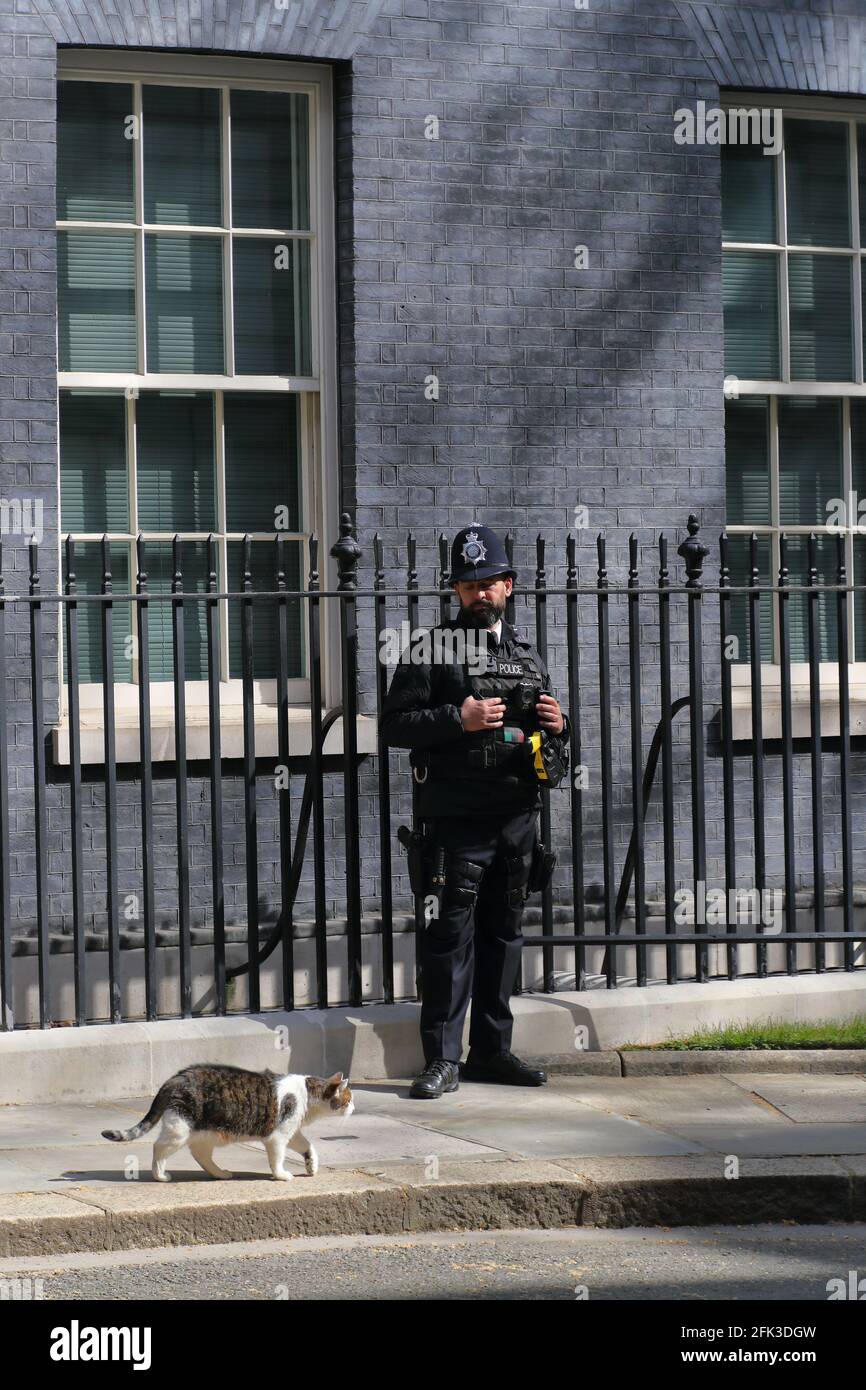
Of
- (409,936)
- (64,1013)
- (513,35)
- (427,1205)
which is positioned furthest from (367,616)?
(427,1205)

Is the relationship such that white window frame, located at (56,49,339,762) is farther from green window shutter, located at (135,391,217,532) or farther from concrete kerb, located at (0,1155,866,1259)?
concrete kerb, located at (0,1155,866,1259)

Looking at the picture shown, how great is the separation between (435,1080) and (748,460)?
4.00 metres

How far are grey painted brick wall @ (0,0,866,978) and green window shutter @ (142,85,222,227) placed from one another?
11.7 inches

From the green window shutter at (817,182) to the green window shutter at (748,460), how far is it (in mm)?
912

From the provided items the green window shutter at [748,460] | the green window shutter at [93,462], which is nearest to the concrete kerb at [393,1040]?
the green window shutter at [93,462]

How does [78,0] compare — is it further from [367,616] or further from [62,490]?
[367,616]

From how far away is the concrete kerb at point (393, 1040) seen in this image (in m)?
6.95

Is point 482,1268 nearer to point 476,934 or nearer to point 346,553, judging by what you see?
point 476,934

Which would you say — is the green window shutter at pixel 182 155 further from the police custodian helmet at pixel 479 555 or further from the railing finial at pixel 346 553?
the police custodian helmet at pixel 479 555

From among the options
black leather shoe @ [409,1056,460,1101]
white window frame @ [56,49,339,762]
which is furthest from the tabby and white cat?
white window frame @ [56,49,339,762]

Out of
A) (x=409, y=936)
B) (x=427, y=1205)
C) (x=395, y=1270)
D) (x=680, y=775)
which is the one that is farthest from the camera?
(x=680, y=775)

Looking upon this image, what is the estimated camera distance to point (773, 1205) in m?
5.93

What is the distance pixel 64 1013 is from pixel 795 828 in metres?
3.81

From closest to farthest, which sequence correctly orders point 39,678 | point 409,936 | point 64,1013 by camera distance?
point 39,678 → point 64,1013 → point 409,936
